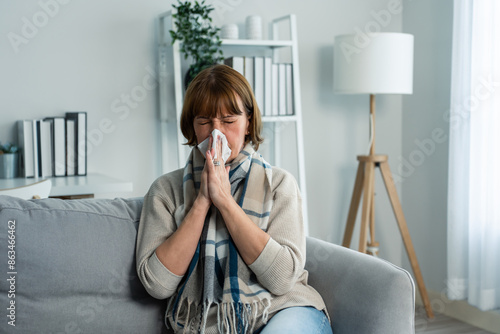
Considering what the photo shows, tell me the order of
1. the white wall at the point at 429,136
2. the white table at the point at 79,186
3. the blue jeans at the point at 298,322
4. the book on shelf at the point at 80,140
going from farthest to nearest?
the white wall at the point at 429,136
the book on shelf at the point at 80,140
the white table at the point at 79,186
the blue jeans at the point at 298,322

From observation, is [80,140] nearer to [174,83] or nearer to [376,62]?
[174,83]

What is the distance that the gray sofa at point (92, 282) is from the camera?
4.52 ft

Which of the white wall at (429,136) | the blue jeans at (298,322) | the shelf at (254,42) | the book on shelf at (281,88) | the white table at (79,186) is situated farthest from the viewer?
the white wall at (429,136)

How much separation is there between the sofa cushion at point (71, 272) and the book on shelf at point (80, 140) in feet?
3.84

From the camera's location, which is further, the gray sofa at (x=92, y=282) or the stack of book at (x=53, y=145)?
the stack of book at (x=53, y=145)

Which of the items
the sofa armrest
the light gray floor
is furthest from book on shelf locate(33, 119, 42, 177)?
the light gray floor

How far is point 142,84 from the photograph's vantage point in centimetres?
292

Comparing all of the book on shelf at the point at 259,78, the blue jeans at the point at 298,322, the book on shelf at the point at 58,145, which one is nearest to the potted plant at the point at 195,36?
the book on shelf at the point at 259,78

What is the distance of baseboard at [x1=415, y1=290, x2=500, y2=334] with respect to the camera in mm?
2832

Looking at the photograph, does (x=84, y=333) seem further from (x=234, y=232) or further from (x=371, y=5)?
(x=371, y=5)

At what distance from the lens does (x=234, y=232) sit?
144cm

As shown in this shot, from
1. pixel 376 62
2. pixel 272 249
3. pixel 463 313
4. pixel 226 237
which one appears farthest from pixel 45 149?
pixel 463 313

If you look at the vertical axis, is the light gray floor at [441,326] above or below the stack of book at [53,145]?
below

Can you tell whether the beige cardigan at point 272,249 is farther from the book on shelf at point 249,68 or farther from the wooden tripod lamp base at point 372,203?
the wooden tripod lamp base at point 372,203
